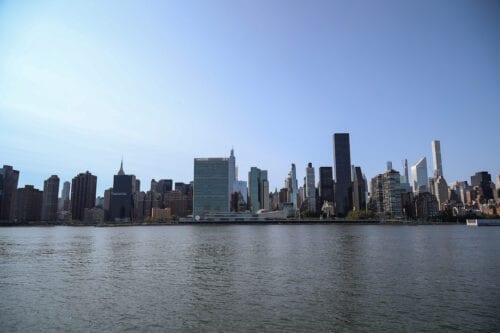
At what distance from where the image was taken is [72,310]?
104ft

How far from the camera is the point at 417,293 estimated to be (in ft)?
119

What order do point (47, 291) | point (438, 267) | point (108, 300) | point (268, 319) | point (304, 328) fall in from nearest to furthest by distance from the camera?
point (304, 328) < point (268, 319) < point (108, 300) < point (47, 291) < point (438, 267)

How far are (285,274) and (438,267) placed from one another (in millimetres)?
25366

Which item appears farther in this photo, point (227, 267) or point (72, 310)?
point (227, 267)

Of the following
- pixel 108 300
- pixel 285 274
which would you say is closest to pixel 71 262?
pixel 108 300

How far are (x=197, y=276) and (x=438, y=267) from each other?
3728 centimetres

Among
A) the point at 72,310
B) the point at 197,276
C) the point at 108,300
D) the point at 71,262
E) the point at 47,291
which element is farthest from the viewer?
the point at 71,262

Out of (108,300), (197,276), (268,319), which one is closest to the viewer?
(268,319)

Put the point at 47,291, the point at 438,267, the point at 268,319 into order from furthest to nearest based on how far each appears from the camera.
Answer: the point at 438,267 < the point at 47,291 < the point at 268,319

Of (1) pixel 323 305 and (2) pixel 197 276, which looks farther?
(2) pixel 197 276

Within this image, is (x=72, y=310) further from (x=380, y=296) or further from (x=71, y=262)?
(x=71, y=262)

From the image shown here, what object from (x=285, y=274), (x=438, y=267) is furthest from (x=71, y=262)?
(x=438, y=267)

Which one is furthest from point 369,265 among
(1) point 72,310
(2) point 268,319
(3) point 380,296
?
(1) point 72,310

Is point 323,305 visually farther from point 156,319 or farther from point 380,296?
point 156,319
